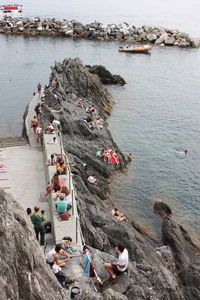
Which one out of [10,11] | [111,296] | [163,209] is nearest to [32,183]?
[163,209]

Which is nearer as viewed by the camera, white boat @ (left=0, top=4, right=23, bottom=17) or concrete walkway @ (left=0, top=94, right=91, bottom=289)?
concrete walkway @ (left=0, top=94, right=91, bottom=289)

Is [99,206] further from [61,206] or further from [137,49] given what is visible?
[137,49]

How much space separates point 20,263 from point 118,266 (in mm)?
6461

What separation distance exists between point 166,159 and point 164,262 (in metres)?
17.6

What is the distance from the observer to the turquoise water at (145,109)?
1276 inches

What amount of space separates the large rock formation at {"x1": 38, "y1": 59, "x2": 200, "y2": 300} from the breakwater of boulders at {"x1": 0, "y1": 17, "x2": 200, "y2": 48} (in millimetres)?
59061

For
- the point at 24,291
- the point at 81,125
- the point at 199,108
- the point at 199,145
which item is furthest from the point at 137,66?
the point at 24,291

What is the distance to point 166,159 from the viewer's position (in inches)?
1547

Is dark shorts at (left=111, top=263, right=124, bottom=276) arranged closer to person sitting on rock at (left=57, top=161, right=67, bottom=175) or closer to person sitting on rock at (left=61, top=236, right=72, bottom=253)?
person sitting on rock at (left=61, top=236, right=72, bottom=253)

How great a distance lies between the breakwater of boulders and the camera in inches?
4131

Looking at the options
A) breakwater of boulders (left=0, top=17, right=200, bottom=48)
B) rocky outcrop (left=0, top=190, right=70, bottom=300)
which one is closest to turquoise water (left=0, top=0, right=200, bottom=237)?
breakwater of boulders (left=0, top=17, right=200, bottom=48)

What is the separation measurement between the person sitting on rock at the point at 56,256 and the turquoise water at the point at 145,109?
13.7 meters

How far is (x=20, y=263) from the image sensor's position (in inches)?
353

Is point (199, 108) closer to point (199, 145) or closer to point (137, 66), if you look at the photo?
point (199, 145)
